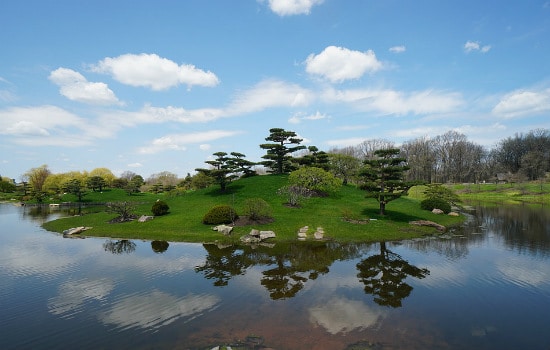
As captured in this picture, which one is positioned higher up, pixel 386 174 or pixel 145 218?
pixel 386 174

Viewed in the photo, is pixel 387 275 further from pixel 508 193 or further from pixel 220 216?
pixel 508 193

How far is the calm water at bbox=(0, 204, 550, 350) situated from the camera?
37.9 ft

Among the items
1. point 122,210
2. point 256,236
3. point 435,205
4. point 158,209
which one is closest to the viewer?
point 256,236

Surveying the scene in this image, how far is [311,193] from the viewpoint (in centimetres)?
4622

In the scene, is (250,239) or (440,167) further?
(440,167)

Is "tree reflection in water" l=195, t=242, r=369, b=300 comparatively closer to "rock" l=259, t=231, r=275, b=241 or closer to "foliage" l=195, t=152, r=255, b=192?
"rock" l=259, t=231, r=275, b=241

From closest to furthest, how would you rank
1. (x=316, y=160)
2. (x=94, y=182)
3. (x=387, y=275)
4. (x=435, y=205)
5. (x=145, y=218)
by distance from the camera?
(x=387, y=275) < (x=145, y=218) < (x=435, y=205) < (x=316, y=160) < (x=94, y=182)

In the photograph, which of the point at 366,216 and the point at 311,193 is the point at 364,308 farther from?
the point at 311,193

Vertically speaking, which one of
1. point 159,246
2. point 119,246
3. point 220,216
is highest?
point 220,216

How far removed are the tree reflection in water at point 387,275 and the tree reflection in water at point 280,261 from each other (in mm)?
2145

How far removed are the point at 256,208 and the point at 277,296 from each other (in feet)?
58.0

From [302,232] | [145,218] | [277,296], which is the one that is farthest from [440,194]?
[145,218]

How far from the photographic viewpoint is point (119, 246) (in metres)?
27.0

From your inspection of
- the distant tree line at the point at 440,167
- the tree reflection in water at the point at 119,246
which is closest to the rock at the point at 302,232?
the tree reflection in water at the point at 119,246
